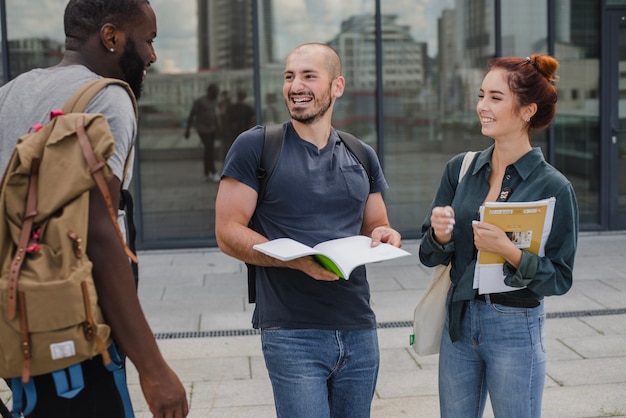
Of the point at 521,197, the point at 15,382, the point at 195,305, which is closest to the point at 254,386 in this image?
the point at 195,305

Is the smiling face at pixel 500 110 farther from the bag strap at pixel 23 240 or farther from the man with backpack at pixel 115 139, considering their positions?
the bag strap at pixel 23 240

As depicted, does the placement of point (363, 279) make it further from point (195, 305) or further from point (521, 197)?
point (195, 305)

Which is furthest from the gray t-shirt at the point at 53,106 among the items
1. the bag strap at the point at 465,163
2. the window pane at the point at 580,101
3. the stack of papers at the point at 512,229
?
the window pane at the point at 580,101

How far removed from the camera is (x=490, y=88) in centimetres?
304

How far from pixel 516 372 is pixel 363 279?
2.02 ft

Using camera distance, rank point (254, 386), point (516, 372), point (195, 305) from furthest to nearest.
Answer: point (195, 305) → point (254, 386) → point (516, 372)

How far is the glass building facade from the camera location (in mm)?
9422

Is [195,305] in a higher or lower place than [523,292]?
lower

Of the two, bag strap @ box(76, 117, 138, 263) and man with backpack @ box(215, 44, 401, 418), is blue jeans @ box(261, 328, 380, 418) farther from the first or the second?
bag strap @ box(76, 117, 138, 263)

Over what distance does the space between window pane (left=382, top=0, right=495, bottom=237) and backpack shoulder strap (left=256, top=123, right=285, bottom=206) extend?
7004mm

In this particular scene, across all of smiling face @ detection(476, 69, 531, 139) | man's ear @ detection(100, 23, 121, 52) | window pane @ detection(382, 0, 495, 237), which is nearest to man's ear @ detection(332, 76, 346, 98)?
smiling face @ detection(476, 69, 531, 139)

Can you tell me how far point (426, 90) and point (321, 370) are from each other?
737 cm

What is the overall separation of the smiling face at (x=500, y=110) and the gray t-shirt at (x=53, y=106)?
1356 mm

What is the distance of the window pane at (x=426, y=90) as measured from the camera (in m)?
9.73
